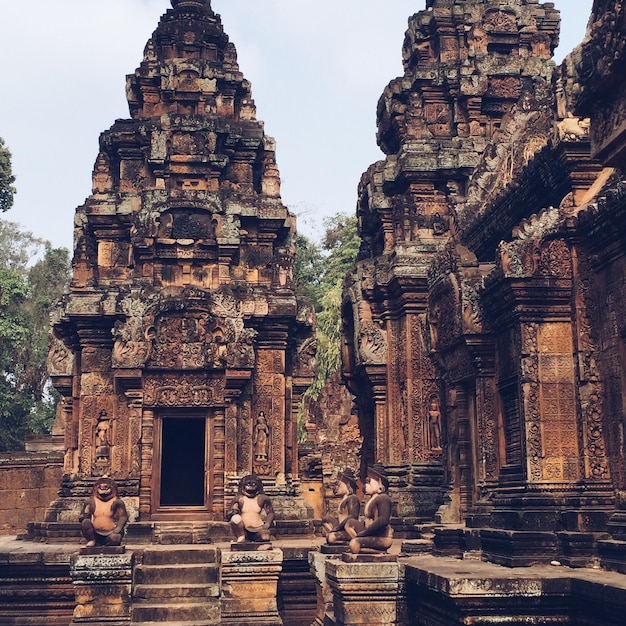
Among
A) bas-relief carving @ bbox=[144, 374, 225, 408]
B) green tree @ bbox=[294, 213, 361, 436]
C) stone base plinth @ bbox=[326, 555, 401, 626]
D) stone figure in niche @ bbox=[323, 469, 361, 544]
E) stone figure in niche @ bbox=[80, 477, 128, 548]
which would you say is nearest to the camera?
stone base plinth @ bbox=[326, 555, 401, 626]

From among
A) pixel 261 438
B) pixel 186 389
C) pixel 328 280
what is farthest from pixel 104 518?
pixel 328 280

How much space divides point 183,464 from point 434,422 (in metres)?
5.89

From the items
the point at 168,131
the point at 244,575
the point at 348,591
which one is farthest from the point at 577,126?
the point at 168,131

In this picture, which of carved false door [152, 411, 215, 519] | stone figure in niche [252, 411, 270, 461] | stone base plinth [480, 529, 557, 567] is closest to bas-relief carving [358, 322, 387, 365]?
stone figure in niche [252, 411, 270, 461]

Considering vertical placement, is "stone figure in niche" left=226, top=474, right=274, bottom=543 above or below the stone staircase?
above

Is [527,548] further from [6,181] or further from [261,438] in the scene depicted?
[6,181]

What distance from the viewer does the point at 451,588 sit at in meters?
7.96

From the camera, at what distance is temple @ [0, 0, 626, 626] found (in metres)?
9.01

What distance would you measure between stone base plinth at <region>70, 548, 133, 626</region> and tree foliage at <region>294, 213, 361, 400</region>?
A: 1666cm

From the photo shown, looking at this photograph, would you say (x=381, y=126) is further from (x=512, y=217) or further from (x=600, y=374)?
(x=600, y=374)

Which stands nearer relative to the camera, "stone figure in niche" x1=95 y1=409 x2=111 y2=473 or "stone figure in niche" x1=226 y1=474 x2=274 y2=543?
"stone figure in niche" x1=226 y1=474 x2=274 y2=543

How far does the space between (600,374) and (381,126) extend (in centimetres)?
1030

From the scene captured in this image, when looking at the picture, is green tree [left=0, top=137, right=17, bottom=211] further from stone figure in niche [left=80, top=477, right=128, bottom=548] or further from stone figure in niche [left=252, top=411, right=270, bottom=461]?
stone figure in niche [left=80, top=477, right=128, bottom=548]

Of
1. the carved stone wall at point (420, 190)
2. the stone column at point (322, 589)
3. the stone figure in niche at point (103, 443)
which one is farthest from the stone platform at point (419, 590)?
the carved stone wall at point (420, 190)
